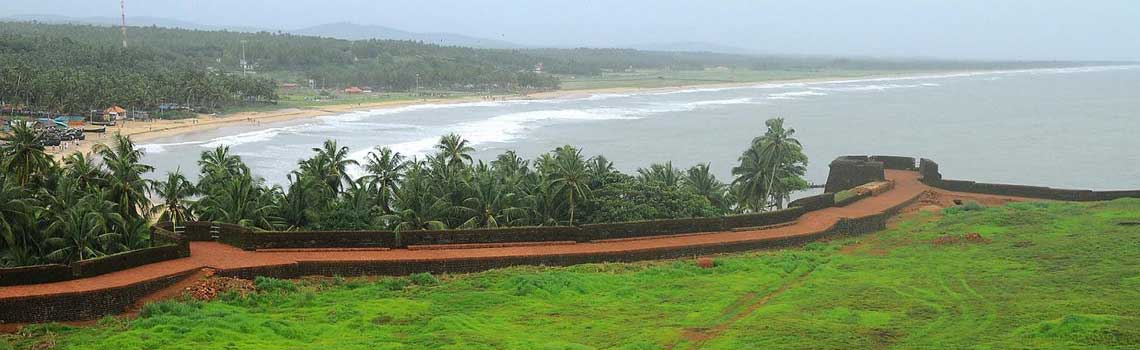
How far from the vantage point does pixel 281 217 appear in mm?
24750

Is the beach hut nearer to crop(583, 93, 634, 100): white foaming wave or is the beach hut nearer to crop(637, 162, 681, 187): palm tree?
crop(637, 162, 681, 187): palm tree

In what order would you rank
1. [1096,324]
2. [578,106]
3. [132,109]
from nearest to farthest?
1. [1096,324]
2. [132,109]
3. [578,106]

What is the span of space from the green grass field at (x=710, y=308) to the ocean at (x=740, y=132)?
31.3m

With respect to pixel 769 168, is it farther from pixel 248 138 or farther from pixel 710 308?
pixel 248 138

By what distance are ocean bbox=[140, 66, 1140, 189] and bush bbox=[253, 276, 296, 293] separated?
30123mm

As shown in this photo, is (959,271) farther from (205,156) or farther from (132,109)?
(132,109)

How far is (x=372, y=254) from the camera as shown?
19375 millimetres

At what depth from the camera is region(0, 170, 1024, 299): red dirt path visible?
634 inches

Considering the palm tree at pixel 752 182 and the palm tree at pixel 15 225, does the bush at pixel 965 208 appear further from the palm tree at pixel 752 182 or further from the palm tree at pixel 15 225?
the palm tree at pixel 15 225

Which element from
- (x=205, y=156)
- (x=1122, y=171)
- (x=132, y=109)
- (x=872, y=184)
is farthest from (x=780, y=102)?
(x=205, y=156)

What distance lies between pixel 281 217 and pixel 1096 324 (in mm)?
17727

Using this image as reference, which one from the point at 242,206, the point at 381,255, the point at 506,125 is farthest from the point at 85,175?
the point at 506,125

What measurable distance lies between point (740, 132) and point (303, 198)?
181 ft

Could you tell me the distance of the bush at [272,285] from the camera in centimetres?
1706
